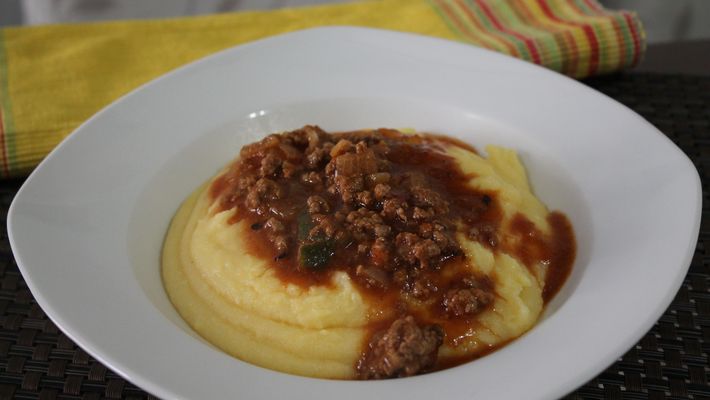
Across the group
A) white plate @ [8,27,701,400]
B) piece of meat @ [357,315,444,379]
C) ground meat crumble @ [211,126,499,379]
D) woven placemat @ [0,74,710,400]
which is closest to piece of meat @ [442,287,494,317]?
ground meat crumble @ [211,126,499,379]

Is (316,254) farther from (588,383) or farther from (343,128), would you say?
(343,128)

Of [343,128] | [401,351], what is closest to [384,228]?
[401,351]

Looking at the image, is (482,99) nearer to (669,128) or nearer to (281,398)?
(669,128)

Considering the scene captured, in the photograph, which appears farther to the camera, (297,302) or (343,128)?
(343,128)

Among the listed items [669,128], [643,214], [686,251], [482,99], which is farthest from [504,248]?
[669,128]

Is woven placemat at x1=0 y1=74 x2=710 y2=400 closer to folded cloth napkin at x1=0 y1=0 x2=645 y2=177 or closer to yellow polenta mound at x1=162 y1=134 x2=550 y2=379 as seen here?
yellow polenta mound at x1=162 y1=134 x2=550 y2=379
